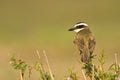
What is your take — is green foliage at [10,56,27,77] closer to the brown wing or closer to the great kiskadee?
the great kiskadee

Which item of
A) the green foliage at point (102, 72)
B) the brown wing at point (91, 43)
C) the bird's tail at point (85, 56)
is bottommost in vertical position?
the green foliage at point (102, 72)

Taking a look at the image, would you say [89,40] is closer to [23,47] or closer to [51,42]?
[23,47]

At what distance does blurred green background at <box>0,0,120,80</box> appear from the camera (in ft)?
76.7

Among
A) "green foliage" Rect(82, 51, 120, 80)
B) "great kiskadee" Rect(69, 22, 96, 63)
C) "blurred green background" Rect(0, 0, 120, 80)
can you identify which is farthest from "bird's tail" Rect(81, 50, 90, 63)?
"blurred green background" Rect(0, 0, 120, 80)

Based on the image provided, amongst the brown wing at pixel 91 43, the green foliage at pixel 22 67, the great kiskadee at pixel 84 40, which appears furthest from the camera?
the brown wing at pixel 91 43

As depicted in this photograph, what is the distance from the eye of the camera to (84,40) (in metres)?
8.29

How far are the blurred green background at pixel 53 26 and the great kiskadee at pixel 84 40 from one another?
24.9 ft

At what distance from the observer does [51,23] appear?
37312 mm

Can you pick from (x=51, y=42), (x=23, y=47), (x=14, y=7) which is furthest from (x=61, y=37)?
(x=14, y=7)

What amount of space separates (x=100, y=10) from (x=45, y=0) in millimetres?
6433

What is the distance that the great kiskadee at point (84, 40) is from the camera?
781 cm

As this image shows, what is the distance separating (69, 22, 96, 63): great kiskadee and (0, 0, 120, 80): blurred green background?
299 inches

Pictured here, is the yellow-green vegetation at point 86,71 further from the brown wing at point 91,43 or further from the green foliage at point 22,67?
the brown wing at point 91,43

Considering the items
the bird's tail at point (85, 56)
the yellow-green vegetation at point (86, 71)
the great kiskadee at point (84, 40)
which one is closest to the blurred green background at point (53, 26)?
the great kiskadee at point (84, 40)
